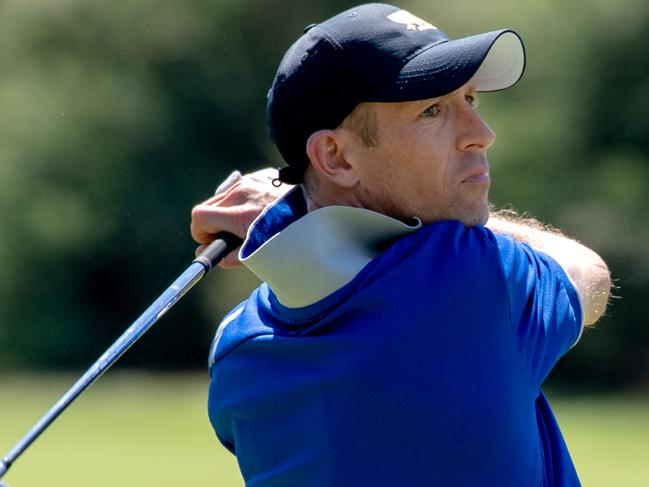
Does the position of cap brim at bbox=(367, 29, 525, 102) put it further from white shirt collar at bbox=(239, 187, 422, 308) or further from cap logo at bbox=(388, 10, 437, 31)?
white shirt collar at bbox=(239, 187, 422, 308)

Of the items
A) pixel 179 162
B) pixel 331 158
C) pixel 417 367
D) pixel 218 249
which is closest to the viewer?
pixel 417 367

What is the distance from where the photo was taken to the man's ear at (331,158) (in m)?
2.71

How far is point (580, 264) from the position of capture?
9.19 ft

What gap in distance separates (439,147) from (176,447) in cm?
1193

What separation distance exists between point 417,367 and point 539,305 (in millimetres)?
284

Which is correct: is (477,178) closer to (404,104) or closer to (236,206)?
(404,104)

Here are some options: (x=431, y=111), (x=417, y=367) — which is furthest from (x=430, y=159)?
(x=417, y=367)

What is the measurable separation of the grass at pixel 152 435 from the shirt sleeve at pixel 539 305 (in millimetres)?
9152

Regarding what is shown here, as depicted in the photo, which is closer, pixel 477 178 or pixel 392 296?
pixel 392 296

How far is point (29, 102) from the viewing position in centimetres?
2198

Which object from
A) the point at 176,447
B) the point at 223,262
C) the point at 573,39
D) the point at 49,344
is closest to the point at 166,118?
the point at 49,344

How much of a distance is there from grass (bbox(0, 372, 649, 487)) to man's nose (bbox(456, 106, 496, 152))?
9207 mm

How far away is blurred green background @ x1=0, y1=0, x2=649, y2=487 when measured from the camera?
1831 centimetres

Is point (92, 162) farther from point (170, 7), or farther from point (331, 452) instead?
point (331, 452)
